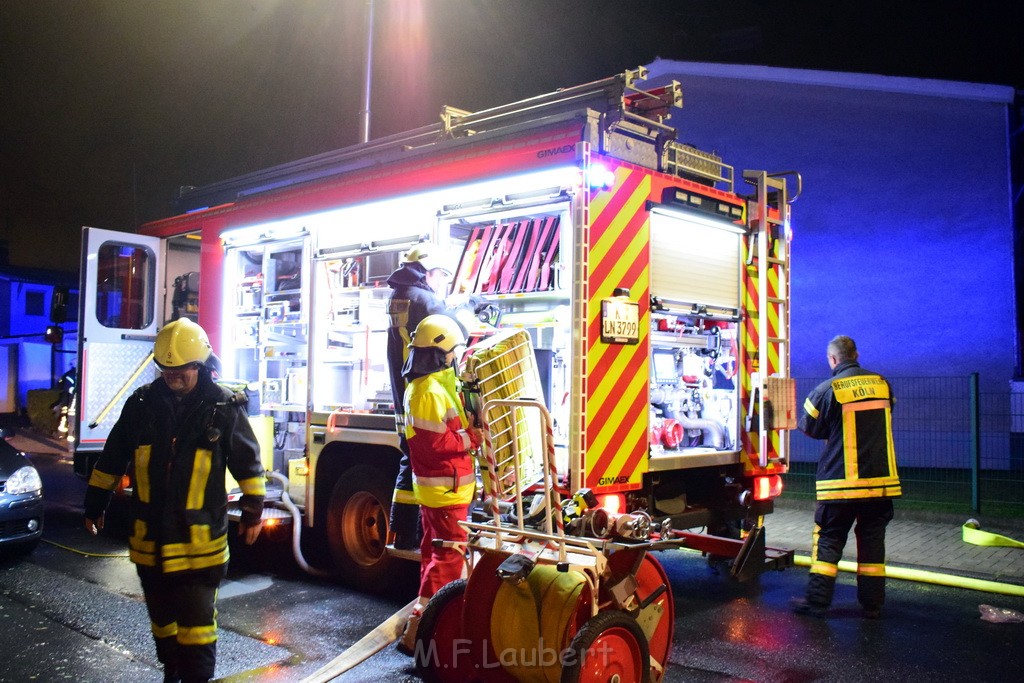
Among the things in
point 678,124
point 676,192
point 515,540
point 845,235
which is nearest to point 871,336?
point 845,235

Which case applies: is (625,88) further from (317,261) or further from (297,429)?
(297,429)

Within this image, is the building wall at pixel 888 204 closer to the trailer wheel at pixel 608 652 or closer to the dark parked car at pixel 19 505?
the trailer wheel at pixel 608 652

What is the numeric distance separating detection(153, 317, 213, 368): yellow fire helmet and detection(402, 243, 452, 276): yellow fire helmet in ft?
6.53

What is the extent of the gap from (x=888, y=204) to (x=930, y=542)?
257 inches

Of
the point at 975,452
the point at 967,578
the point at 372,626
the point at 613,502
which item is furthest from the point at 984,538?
the point at 372,626

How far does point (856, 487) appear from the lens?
565 cm

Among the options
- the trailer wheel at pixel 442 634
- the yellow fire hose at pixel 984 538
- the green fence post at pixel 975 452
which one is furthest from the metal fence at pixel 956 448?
the trailer wheel at pixel 442 634

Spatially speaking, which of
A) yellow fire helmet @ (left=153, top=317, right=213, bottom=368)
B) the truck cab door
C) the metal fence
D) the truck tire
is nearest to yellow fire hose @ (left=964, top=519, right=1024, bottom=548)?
the metal fence

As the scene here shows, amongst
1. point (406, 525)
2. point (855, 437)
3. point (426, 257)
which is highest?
point (426, 257)

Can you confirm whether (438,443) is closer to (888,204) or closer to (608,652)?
(608,652)

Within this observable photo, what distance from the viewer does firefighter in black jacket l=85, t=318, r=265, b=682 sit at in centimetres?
359

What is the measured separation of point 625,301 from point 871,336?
928cm

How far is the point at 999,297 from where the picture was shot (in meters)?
11.9

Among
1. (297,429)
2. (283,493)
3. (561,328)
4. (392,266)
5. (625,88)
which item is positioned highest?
(625,88)
